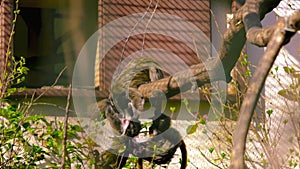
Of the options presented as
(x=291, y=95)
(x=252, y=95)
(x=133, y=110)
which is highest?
(x=252, y=95)

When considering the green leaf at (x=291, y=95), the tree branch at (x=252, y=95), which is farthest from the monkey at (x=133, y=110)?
the tree branch at (x=252, y=95)

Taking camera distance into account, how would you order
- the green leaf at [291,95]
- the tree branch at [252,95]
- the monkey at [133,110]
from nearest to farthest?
the tree branch at [252,95] → the monkey at [133,110] → the green leaf at [291,95]

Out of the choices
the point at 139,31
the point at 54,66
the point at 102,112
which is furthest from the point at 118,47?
the point at 102,112

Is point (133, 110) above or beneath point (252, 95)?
beneath

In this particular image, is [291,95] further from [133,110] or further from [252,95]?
[252,95]

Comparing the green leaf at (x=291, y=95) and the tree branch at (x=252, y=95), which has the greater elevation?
the tree branch at (x=252, y=95)

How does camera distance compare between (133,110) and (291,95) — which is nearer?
(133,110)

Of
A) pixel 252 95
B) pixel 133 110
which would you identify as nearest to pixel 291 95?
pixel 133 110

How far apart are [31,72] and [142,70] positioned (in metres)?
3.46

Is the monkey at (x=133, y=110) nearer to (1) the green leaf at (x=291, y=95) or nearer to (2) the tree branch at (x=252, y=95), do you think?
(1) the green leaf at (x=291, y=95)

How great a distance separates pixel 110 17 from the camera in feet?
26.8

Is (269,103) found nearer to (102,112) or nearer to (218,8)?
(218,8)

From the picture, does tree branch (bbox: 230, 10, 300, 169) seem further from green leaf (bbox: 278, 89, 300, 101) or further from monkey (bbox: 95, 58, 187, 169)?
green leaf (bbox: 278, 89, 300, 101)

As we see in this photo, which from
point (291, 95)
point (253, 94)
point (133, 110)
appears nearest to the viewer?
point (253, 94)
